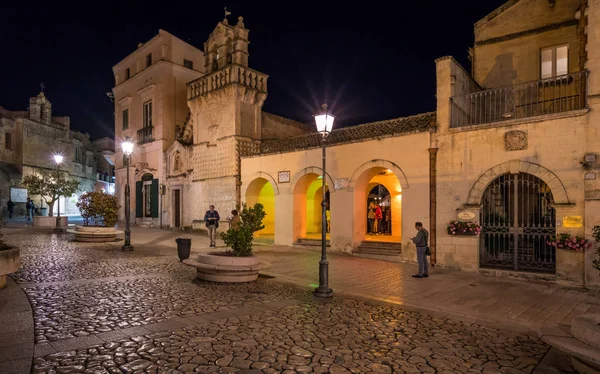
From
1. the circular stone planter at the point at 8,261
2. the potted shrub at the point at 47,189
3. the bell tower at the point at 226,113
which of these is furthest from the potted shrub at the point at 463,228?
the potted shrub at the point at 47,189

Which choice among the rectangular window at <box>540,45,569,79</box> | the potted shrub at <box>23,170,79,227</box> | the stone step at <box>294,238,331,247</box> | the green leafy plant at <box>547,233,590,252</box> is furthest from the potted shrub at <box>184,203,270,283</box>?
the potted shrub at <box>23,170,79,227</box>

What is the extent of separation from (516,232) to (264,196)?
12.5 metres

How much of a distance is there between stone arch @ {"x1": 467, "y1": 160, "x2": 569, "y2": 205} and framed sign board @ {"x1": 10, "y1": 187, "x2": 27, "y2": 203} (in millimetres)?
35693

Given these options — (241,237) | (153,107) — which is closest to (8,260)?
(241,237)

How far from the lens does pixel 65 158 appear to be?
38.1 m

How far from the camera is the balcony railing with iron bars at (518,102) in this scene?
11961 millimetres

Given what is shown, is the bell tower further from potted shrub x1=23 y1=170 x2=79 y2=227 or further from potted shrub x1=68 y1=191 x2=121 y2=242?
potted shrub x1=23 y1=170 x2=79 y2=227

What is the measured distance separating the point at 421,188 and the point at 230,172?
10.2 meters

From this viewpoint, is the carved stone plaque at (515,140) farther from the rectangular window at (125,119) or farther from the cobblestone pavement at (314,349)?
the rectangular window at (125,119)

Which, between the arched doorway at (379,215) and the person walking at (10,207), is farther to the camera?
the person walking at (10,207)

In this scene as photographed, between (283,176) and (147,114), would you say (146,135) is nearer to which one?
(147,114)

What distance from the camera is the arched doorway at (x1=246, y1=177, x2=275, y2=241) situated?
18750mm

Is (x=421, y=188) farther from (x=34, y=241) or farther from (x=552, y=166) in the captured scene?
(x=34, y=241)

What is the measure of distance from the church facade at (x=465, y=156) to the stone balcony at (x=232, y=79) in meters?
0.07
